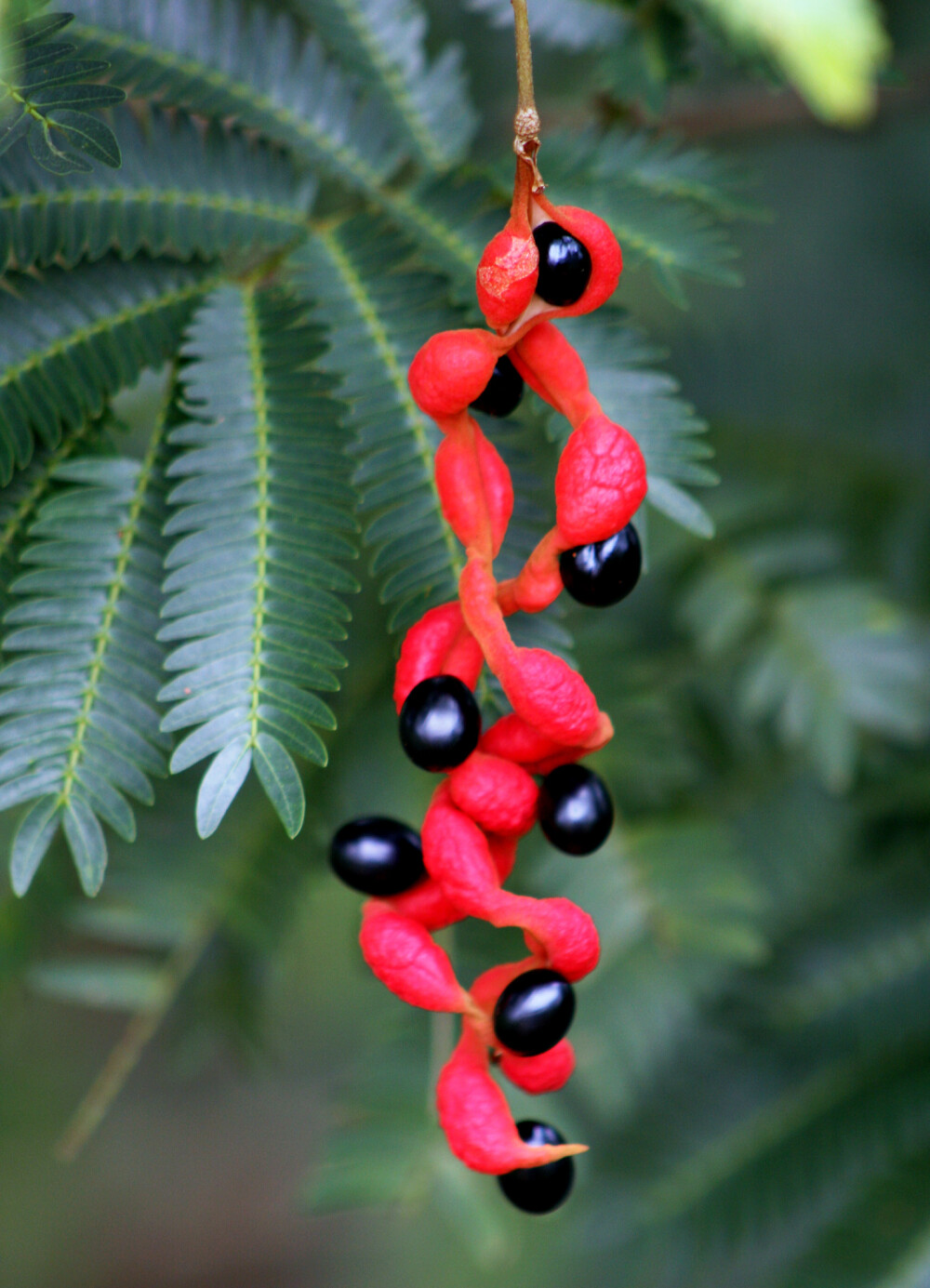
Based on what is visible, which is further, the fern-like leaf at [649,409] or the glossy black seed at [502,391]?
the fern-like leaf at [649,409]

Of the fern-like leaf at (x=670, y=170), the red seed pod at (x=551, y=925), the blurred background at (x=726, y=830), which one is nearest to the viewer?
the red seed pod at (x=551, y=925)

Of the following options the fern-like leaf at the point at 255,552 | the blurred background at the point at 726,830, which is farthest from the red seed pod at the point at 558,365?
the blurred background at the point at 726,830

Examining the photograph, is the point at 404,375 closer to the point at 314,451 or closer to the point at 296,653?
the point at 314,451

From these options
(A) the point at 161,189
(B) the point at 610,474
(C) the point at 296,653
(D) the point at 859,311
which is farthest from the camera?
(D) the point at 859,311

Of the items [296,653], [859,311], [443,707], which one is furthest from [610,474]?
[859,311]

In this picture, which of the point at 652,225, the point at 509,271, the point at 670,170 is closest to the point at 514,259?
the point at 509,271

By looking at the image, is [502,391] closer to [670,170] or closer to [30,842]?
[30,842]

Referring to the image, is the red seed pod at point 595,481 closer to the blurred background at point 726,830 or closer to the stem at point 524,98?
the stem at point 524,98
